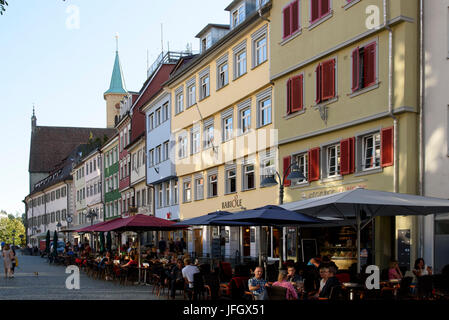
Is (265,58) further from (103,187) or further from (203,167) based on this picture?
(103,187)

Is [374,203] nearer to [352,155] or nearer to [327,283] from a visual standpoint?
[327,283]

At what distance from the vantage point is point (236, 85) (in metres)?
34.8

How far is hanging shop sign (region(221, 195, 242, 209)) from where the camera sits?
3472 cm

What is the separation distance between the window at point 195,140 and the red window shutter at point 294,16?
524 inches

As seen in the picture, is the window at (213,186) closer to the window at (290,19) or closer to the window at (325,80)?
the window at (290,19)

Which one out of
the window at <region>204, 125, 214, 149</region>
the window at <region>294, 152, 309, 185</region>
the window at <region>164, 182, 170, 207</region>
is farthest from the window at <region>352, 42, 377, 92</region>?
the window at <region>164, 182, 170, 207</region>

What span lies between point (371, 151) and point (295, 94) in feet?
18.2

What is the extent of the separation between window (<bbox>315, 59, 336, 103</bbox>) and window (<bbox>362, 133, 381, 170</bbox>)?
248 centimetres

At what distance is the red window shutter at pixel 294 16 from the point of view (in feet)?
92.6

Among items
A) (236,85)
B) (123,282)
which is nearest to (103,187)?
(236,85)

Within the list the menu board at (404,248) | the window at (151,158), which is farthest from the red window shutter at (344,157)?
the window at (151,158)

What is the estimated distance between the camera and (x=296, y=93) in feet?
92.3

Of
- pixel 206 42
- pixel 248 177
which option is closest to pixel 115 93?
pixel 206 42
